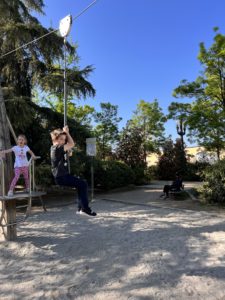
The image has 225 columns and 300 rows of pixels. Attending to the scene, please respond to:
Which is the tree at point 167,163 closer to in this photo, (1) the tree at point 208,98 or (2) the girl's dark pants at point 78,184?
(1) the tree at point 208,98

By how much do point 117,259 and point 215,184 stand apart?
608cm

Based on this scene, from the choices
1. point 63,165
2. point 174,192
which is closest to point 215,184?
point 174,192

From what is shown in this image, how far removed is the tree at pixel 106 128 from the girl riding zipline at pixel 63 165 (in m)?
17.6

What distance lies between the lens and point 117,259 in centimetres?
516

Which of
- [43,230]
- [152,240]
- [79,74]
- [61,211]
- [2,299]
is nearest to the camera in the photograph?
[2,299]

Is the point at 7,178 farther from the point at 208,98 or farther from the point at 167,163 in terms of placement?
the point at 167,163

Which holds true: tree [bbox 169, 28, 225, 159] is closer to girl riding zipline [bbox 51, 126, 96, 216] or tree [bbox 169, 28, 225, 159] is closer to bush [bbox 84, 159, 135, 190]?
bush [bbox 84, 159, 135, 190]

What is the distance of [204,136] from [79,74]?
9235 millimetres

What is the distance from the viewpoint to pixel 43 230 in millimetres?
7383

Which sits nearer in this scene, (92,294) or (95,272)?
(92,294)

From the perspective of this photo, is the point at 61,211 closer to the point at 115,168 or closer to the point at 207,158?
the point at 115,168

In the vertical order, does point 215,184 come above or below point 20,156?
below

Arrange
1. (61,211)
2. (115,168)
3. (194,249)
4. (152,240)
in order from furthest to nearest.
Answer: (115,168) → (61,211) → (152,240) → (194,249)

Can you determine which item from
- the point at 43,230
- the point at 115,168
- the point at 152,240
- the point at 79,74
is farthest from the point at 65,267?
the point at 115,168
